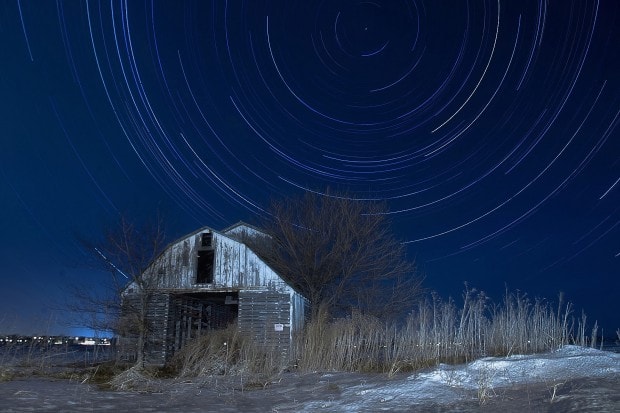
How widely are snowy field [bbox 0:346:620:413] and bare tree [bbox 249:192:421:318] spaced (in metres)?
18.2

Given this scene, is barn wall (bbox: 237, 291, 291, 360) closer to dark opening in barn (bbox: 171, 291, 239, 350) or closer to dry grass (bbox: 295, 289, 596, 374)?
dark opening in barn (bbox: 171, 291, 239, 350)

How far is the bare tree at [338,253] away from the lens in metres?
32.1

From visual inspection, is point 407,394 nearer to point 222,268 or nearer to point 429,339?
point 429,339

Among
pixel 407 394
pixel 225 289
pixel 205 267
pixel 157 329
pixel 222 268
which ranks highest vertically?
pixel 205 267

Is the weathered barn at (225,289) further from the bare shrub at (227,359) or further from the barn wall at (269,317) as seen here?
the bare shrub at (227,359)

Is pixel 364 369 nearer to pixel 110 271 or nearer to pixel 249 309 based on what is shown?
pixel 249 309

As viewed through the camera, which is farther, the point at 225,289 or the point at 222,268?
the point at 222,268

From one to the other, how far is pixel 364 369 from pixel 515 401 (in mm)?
9136

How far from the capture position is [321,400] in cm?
1043

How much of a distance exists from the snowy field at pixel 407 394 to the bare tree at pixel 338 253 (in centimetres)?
1817

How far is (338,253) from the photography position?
3203 cm

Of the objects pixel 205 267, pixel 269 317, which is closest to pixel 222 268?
pixel 269 317

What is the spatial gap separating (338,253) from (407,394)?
72.1ft

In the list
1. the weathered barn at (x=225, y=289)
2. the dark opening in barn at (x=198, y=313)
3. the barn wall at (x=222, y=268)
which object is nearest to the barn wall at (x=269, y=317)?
the weathered barn at (x=225, y=289)
